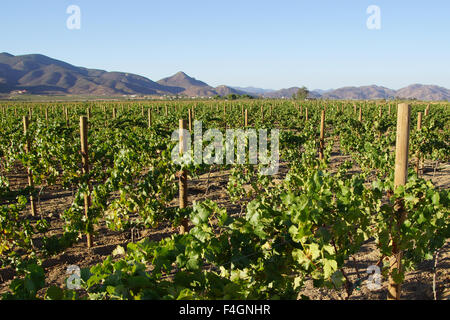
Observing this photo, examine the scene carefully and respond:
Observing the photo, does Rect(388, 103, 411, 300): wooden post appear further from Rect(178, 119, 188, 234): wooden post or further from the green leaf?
Rect(178, 119, 188, 234): wooden post

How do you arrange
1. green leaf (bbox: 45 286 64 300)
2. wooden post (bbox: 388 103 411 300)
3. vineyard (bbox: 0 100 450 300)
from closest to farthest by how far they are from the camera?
green leaf (bbox: 45 286 64 300), vineyard (bbox: 0 100 450 300), wooden post (bbox: 388 103 411 300)

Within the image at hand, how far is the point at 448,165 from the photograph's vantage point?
39.6 ft

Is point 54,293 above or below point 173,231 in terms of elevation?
above

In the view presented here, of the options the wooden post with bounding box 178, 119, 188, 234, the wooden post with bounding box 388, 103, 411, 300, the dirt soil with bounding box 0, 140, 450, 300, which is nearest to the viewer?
the wooden post with bounding box 388, 103, 411, 300

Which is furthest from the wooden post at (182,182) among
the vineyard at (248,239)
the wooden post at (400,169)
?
the wooden post at (400,169)

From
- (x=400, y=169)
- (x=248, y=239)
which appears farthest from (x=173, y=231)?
(x=400, y=169)

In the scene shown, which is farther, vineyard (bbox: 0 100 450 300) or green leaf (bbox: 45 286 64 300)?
vineyard (bbox: 0 100 450 300)

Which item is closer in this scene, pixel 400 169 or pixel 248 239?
pixel 248 239

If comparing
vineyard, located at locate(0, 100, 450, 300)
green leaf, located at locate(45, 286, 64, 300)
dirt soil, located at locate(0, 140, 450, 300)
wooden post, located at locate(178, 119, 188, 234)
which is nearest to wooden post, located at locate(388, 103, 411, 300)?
vineyard, located at locate(0, 100, 450, 300)

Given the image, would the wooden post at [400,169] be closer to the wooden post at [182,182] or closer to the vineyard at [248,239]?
the vineyard at [248,239]

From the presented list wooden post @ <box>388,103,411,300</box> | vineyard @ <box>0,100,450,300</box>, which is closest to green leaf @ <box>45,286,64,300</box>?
vineyard @ <box>0,100,450,300</box>

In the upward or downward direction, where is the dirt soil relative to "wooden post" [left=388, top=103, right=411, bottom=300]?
downward

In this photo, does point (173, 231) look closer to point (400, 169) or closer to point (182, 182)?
point (182, 182)
